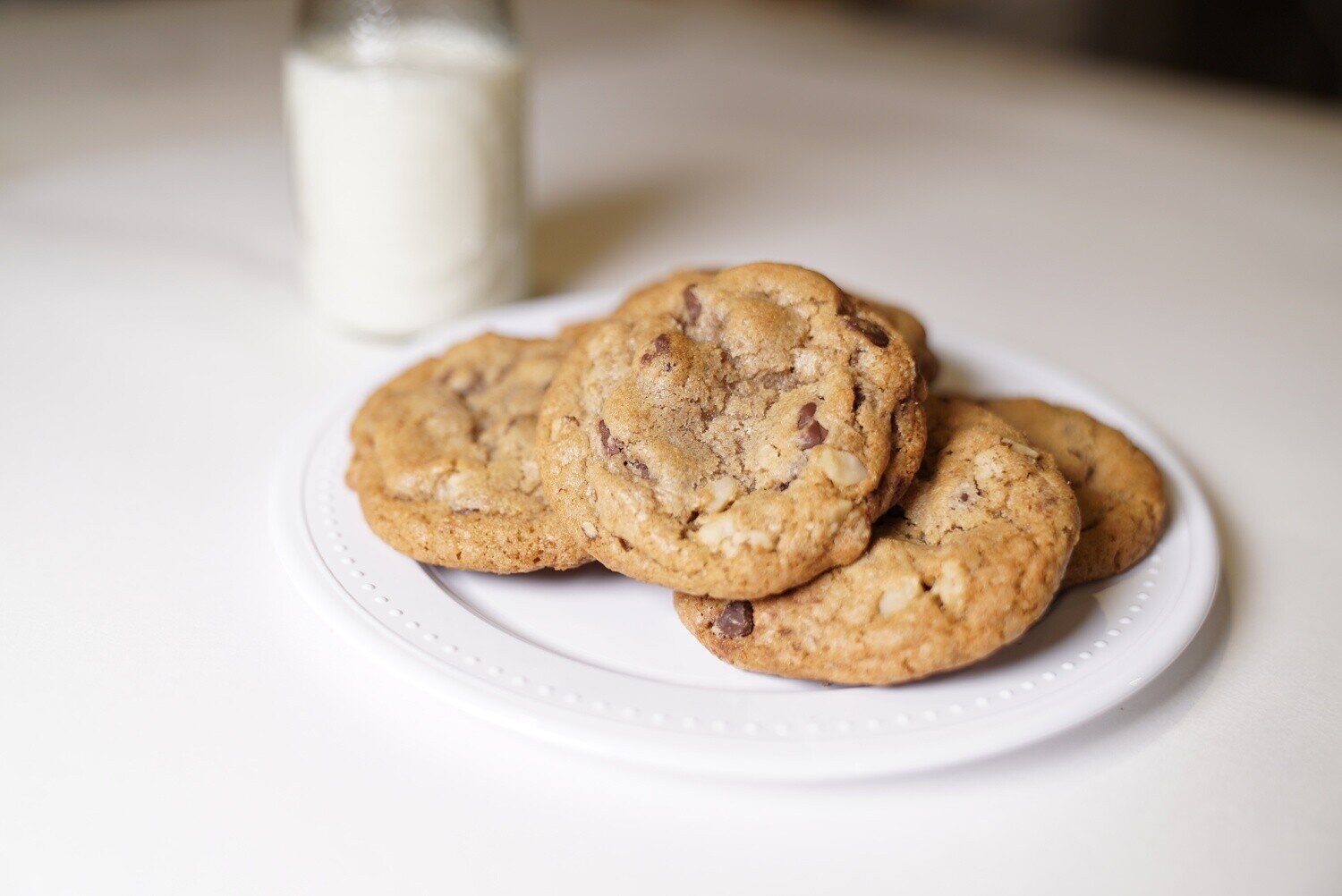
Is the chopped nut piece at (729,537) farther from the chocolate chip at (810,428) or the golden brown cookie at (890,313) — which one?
the golden brown cookie at (890,313)

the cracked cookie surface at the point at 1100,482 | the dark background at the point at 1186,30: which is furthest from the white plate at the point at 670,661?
the dark background at the point at 1186,30

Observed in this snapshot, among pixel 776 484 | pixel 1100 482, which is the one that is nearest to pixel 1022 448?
pixel 1100 482

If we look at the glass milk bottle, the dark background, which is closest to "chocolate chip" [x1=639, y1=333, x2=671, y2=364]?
the glass milk bottle

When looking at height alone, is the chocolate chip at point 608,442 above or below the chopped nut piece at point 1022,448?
below

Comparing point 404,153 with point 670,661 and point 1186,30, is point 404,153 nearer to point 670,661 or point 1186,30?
point 670,661

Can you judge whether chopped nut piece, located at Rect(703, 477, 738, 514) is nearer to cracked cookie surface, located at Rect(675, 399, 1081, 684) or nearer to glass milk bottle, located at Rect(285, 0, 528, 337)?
cracked cookie surface, located at Rect(675, 399, 1081, 684)

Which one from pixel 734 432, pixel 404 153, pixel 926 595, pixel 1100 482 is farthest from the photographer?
pixel 404 153

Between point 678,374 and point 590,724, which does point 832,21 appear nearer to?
point 678,374
